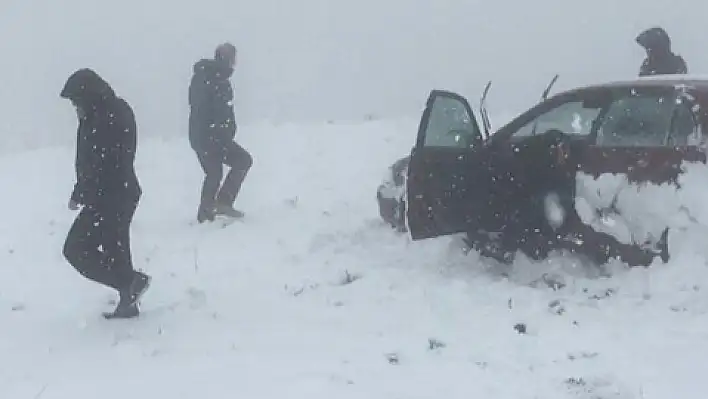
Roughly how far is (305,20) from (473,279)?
152 ft

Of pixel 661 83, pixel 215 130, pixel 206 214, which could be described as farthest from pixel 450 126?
pixel 206 214

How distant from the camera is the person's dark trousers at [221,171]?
1015 cm

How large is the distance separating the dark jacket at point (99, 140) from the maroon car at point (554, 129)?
96.7 inches

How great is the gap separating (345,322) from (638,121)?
2.77 metres

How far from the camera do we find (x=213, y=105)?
10094 millimetres

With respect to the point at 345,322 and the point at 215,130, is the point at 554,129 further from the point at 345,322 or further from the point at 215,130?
the point at 215,130

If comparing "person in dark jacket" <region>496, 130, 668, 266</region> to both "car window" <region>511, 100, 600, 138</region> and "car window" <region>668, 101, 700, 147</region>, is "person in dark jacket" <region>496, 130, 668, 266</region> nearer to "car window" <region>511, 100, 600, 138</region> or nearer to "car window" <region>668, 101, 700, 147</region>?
"car window" <region>511, 100, 600, 138</region>

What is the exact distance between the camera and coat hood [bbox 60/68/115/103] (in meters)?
6.33

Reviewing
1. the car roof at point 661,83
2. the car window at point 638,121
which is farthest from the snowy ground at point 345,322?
the car roof at point 661,83

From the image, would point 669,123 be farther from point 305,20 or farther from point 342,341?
point 305,20

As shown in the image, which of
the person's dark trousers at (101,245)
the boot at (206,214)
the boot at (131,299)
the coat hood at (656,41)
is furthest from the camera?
the boot at (206,214)

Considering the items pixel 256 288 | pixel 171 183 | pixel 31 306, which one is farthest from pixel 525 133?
pixel 171 183

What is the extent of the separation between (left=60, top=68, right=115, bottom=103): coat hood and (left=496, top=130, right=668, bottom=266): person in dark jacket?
327 centimetres

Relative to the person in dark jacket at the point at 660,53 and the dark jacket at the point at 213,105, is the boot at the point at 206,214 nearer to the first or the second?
the dark jacket at the point at 213,105
